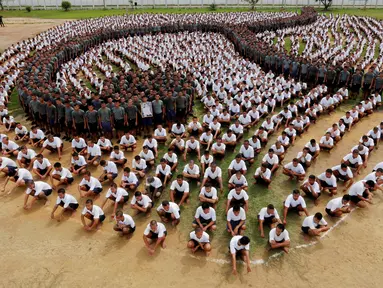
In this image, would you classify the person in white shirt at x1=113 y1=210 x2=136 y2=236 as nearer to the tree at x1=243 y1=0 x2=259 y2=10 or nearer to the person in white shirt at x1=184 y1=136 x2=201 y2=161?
the person in white shirt at x1=184 y1=136 x2=201 y2=161

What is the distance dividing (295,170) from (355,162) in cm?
166

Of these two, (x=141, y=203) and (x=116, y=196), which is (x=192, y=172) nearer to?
(x=141, y=203)

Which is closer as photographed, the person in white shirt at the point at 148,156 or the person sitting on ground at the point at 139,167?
the person sitting on ground at the point at 139,167

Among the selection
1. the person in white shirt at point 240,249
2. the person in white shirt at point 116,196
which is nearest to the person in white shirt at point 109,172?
the person in white shirt at point 116,196

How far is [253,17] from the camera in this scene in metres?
35.7

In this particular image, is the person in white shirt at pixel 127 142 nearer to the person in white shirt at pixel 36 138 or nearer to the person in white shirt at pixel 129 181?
the person in white shirt at pixel 129 181

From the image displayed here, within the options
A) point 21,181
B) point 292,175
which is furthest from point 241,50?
point 21,181

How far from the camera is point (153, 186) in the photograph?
747 centimetres

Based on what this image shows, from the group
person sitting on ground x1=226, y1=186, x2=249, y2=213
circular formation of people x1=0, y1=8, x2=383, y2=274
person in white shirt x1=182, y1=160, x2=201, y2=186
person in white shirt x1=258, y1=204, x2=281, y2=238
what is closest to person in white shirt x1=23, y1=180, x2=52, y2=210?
circular formation of people x1=0, y1=8, x2=383, y2=274

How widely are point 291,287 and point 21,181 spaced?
21.3 ft

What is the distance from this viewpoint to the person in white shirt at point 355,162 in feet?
27.0

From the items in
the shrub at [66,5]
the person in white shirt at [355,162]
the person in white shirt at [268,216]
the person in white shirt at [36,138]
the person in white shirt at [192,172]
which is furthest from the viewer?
the shrub at [66,5]

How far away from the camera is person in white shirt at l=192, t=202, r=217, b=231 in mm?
6423

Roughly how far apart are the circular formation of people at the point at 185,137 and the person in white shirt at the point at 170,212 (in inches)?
0.9
